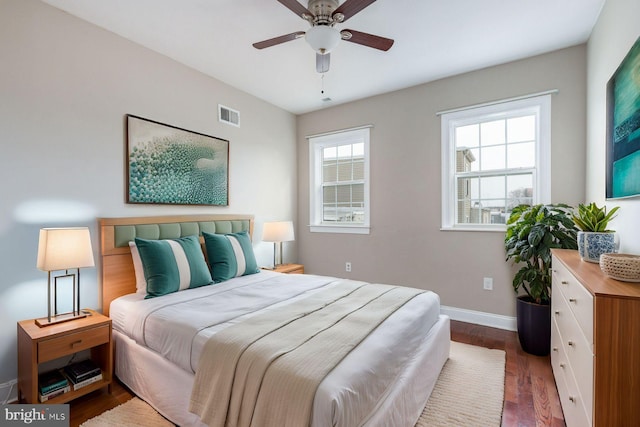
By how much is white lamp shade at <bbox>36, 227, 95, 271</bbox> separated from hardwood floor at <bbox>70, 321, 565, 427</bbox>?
36.9 inches

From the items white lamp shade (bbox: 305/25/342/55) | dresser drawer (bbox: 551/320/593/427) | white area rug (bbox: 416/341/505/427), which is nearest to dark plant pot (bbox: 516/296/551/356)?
white area rug (bbox: 416/341/505/427)

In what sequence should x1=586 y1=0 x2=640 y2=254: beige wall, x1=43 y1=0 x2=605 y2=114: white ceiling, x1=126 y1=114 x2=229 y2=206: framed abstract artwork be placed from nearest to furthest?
1. x1=586 y1=0 x2=640 y2=254: beige wall
2. x1=43 y1=0 x2=605 y2=114: white ceiling
3. x1=126 y1=114 x2=229 y2=206: framed abstract artwork

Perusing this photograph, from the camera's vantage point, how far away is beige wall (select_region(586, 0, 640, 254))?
1.73 metres

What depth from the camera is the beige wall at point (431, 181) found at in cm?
292

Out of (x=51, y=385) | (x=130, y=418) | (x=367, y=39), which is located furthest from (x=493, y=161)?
(x=51, y=385)

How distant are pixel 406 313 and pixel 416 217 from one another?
1.94 metres

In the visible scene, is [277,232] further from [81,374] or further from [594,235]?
[594,235]

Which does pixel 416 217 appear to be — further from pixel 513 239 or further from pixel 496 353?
pixel 496 353

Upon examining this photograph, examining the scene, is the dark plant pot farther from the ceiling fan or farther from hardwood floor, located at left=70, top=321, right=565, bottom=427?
the ceiling fan

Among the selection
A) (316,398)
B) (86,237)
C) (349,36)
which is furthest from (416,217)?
(86,237)

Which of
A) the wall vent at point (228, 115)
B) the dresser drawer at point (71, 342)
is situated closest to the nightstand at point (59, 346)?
the dresser drawer at point (71, 342)

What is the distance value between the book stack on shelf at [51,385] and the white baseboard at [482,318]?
3.51m

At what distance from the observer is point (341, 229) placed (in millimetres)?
4344

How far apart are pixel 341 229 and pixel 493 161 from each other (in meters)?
2.06
